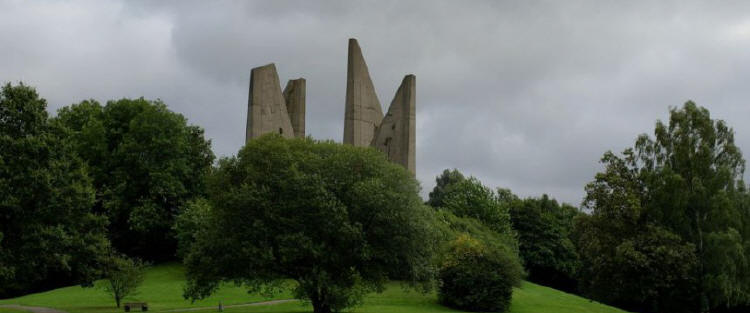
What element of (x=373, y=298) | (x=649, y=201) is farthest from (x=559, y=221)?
(x=373, y=298)

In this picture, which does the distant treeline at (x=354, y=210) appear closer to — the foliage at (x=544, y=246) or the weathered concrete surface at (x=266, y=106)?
the foliage at (x=544, y=246)

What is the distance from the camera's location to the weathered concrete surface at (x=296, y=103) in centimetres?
5112

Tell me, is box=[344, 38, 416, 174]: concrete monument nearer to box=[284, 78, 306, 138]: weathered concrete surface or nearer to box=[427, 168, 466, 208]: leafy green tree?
box=[284, 78, 306, 138]: weathered concrete surface

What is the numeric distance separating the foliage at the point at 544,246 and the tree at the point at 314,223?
4432cm

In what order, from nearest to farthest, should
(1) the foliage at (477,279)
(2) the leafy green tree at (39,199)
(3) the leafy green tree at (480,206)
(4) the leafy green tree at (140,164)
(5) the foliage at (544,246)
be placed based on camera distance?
(2) the leafy green tree at (39,199) < (1) the foliage at (477,279) < (4) the leafy green tree at (140,164) < (3) the leafy green tree at (480,206) < (5) the foliage at (544,246)

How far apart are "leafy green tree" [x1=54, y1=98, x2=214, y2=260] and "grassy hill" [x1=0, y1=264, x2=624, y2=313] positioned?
6.60 meters

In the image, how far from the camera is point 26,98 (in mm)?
31734

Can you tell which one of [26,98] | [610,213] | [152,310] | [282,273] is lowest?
[152,310]

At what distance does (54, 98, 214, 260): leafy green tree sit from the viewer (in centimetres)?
5556

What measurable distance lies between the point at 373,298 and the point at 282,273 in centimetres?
1235

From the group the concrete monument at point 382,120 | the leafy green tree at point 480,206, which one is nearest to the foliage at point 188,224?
the concrete monument at point 382,120

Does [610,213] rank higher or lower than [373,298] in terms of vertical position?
higher

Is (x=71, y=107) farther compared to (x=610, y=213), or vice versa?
(x=71, y=107)

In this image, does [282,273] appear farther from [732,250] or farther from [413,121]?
[732,250]
